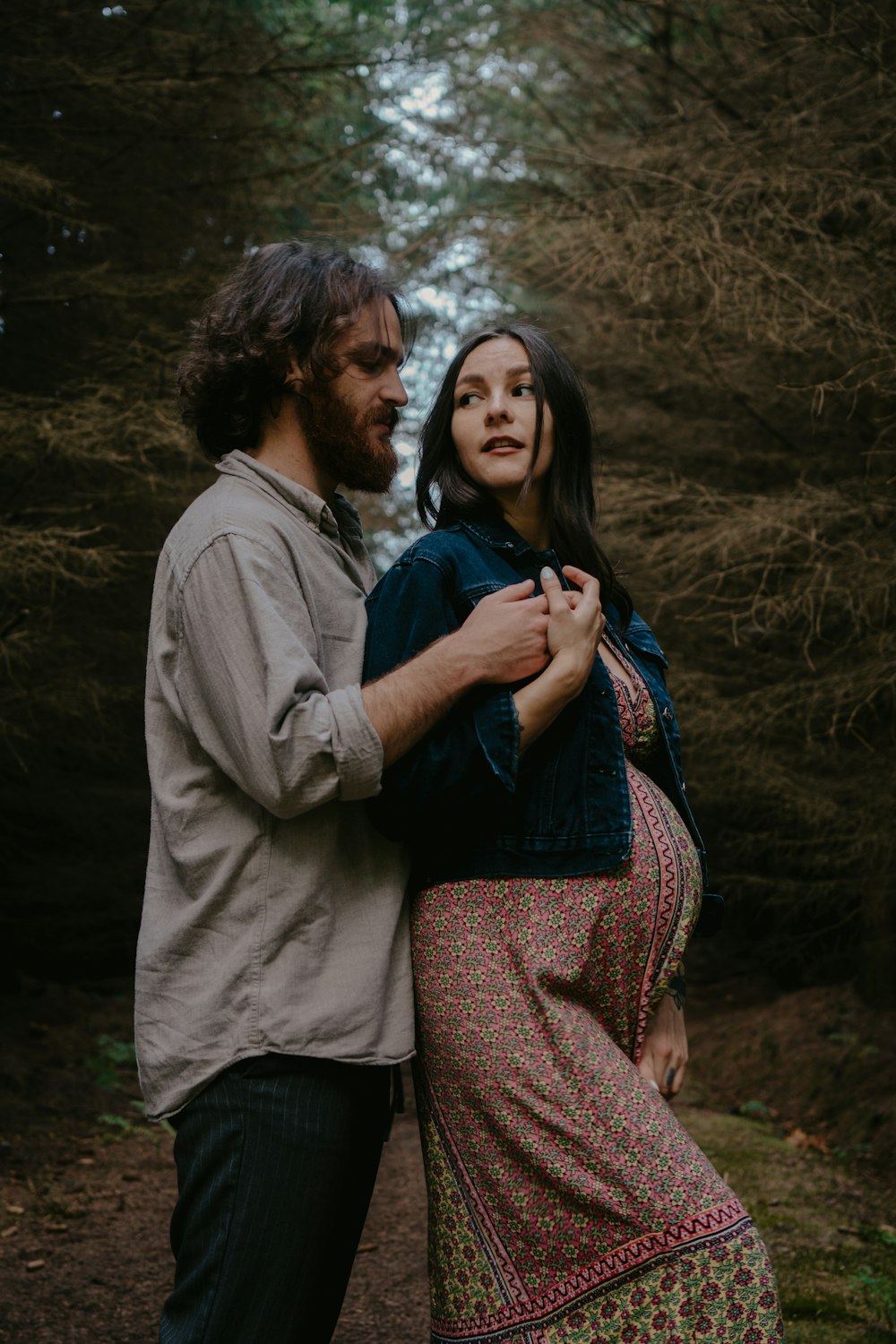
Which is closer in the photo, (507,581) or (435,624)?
(435,624)

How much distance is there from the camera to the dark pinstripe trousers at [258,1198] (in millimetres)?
1585

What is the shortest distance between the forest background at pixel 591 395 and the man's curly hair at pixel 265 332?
2508 millimetres

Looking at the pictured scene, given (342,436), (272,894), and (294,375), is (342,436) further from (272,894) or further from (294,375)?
(272,894)

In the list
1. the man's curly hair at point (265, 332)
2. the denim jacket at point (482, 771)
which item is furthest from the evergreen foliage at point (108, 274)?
the denim jacket at point (482, 771)

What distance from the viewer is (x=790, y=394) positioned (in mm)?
6172

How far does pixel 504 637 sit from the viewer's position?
1.79m

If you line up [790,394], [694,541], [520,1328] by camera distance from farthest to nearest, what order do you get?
[790,394], [694,541], [520,1328]

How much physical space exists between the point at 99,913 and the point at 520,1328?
6.48 metres

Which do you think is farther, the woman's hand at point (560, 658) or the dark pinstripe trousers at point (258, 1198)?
the woman's hand at point (560, 658)

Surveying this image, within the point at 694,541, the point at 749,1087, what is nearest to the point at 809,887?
the point at 749,1087

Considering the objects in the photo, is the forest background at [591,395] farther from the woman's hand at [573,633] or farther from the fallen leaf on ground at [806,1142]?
the woman's hand at [573,633]

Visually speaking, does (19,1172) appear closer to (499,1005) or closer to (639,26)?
(499,1005)

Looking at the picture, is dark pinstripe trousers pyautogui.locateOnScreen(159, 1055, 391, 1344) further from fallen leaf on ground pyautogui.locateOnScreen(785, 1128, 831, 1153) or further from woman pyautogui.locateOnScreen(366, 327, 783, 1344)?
fallen leaf on ground pyautogui.locateOnScreen(785, 1128, 831, 1153)

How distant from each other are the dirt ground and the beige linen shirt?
231 centimetres
